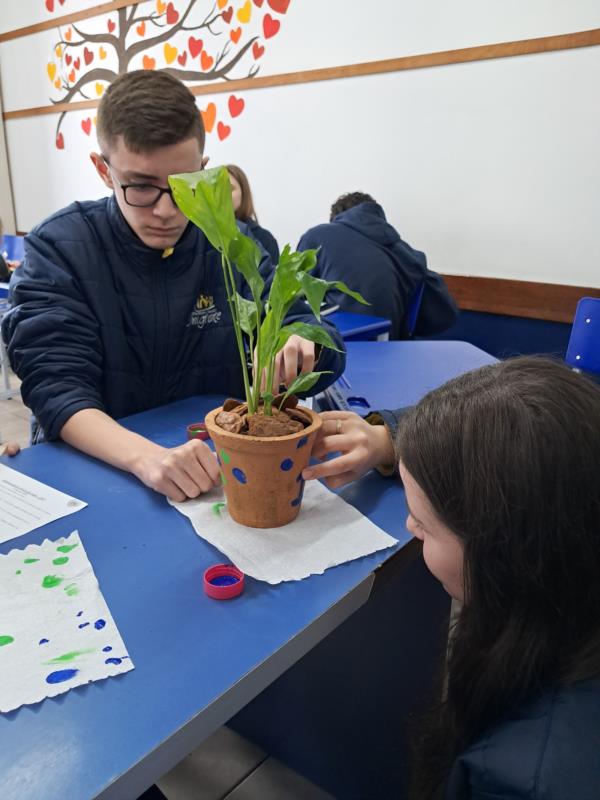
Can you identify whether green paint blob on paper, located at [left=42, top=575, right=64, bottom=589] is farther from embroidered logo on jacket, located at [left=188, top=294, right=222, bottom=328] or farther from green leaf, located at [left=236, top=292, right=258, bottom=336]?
embroidered logo on jacket, located at [left=188, top=294, right=222, bottom=328]

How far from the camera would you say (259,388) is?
825 millimetres

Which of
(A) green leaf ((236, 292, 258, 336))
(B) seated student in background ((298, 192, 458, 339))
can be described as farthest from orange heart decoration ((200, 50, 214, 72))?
(A) green leaf ((236, 292, 258, 336))

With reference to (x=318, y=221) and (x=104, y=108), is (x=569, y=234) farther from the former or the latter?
(x=104, y=108)

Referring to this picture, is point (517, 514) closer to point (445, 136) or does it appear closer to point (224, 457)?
point (224, 457)

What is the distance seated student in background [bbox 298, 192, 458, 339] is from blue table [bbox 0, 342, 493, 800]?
65.6 inches

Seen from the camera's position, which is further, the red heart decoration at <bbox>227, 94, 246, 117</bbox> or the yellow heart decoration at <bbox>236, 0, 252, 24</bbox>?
the red heart decoration at <bbox>227, 94, 246, 117</bbox>

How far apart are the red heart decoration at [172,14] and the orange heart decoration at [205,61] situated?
33cm

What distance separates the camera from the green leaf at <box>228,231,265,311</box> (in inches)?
28.5

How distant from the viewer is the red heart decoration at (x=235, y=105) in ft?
12.5

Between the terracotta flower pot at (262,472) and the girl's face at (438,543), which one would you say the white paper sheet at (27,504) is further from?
the girl's face at (438,543)

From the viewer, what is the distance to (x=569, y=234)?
2.72 m

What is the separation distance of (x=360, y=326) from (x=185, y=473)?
1.42 metres

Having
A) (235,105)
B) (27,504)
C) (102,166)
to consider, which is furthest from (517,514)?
(235,105)

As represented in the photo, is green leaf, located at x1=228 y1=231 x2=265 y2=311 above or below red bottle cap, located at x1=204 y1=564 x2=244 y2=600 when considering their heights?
above
